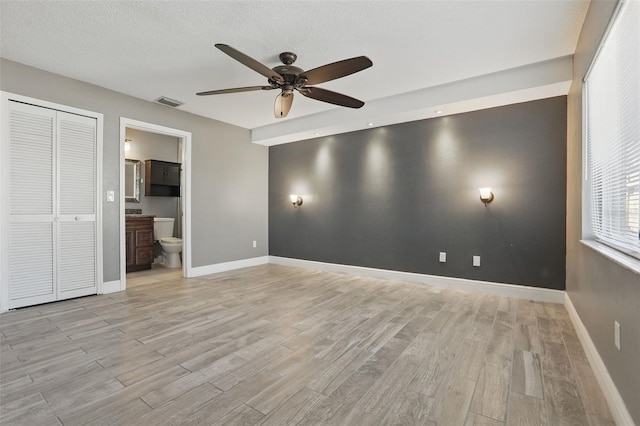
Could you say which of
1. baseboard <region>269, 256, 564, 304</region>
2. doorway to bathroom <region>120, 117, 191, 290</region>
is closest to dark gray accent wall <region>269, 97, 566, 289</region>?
baseboard <region>269, 256, 564, 304</region>

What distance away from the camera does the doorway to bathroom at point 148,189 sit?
14.3 feet

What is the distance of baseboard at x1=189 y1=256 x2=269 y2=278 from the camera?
4.75 m

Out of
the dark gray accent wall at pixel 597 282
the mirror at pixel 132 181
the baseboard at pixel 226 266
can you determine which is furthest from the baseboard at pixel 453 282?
the mirror at pixel 132 181

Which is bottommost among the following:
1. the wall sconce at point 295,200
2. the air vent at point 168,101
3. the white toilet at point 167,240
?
the white toilet at point 167,240

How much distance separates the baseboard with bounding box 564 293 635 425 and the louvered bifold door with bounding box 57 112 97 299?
4773 millimetres

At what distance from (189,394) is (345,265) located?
11.4 ft

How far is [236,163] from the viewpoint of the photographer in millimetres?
5363

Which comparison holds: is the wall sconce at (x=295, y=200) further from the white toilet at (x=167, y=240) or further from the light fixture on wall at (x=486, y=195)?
the light fixture on wall at (x=486, y=195)

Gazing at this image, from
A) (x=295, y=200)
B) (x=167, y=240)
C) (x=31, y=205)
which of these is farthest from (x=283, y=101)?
(x=167, y=240)

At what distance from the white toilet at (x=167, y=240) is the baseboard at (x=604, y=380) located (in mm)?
5558

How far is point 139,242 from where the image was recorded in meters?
5.21

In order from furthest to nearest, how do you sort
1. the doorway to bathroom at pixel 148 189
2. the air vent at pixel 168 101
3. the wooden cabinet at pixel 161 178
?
the wooden cabinet at pixel 161 178 < the doorway to bathroom at pixel 148 189 < the air vent at pixel 168 101

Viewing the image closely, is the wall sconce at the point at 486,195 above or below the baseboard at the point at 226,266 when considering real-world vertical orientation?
above

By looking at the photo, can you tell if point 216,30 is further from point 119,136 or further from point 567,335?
point 567,335
